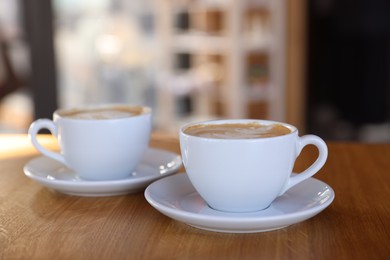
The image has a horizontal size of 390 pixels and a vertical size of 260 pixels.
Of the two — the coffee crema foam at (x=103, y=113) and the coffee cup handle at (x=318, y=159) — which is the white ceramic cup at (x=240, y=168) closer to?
the coffee cup handle at (x=318, y=159)

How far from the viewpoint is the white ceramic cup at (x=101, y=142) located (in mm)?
848

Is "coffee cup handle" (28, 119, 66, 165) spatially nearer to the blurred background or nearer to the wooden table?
the wooden table

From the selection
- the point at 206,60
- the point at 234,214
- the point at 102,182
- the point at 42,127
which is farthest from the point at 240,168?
the point at 206,60

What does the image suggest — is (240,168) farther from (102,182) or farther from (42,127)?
(42,127)

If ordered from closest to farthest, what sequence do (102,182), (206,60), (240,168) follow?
1. (240,168)
2. (102,182)
3. (206,60)

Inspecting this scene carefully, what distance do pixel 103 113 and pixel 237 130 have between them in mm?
253

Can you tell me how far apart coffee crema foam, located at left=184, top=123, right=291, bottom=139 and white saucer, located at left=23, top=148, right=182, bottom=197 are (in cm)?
13

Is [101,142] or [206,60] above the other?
[101,142]

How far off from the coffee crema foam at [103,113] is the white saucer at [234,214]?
0.44 ft

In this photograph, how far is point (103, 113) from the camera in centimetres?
92

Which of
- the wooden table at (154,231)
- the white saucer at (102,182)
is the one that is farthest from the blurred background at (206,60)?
the wooden table at (154,231)

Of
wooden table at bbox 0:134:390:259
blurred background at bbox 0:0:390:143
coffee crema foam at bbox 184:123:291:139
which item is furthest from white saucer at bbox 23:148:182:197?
blurred background at bbox 0:0:390:143

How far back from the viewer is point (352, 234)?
68 centimetres

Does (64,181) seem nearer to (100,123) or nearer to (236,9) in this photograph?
(100,123)
